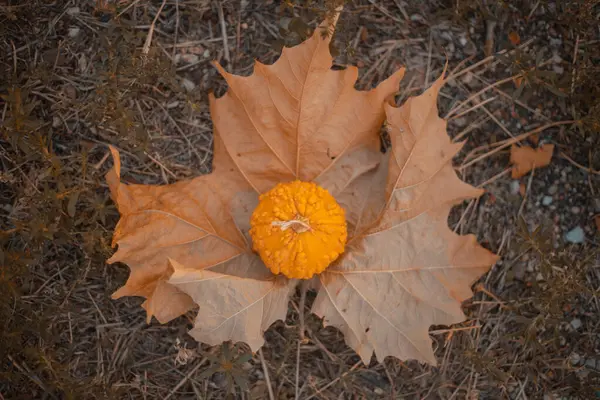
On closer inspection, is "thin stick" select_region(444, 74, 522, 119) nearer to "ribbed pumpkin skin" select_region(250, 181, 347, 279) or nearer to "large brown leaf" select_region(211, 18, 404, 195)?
"large brown leaf" select_region(211, 18, 404, 195)

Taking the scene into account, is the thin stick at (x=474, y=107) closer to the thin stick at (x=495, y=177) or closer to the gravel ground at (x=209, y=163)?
the gravel ground at (x=209, y=163)

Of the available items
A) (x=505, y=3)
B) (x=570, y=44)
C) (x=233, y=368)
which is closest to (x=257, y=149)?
(x=233, y=368)

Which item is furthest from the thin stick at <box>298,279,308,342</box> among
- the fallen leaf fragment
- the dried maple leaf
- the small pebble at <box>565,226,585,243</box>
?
the fallen leaf fragment

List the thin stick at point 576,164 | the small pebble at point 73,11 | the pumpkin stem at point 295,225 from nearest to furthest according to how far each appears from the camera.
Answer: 1. the pumpkin stem at point 295,225
2. the small pebble at point 73,11
3. the thin stick at point 576,164

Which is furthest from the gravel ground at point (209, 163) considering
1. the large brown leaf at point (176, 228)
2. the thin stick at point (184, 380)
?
the large brown leaf at point (176, 228)

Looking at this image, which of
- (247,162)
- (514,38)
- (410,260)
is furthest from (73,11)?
(514,38)

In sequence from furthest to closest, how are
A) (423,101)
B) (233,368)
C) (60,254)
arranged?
(60,254)
(233,368)
(423,101)

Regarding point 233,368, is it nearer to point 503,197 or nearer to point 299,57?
point 299,57
